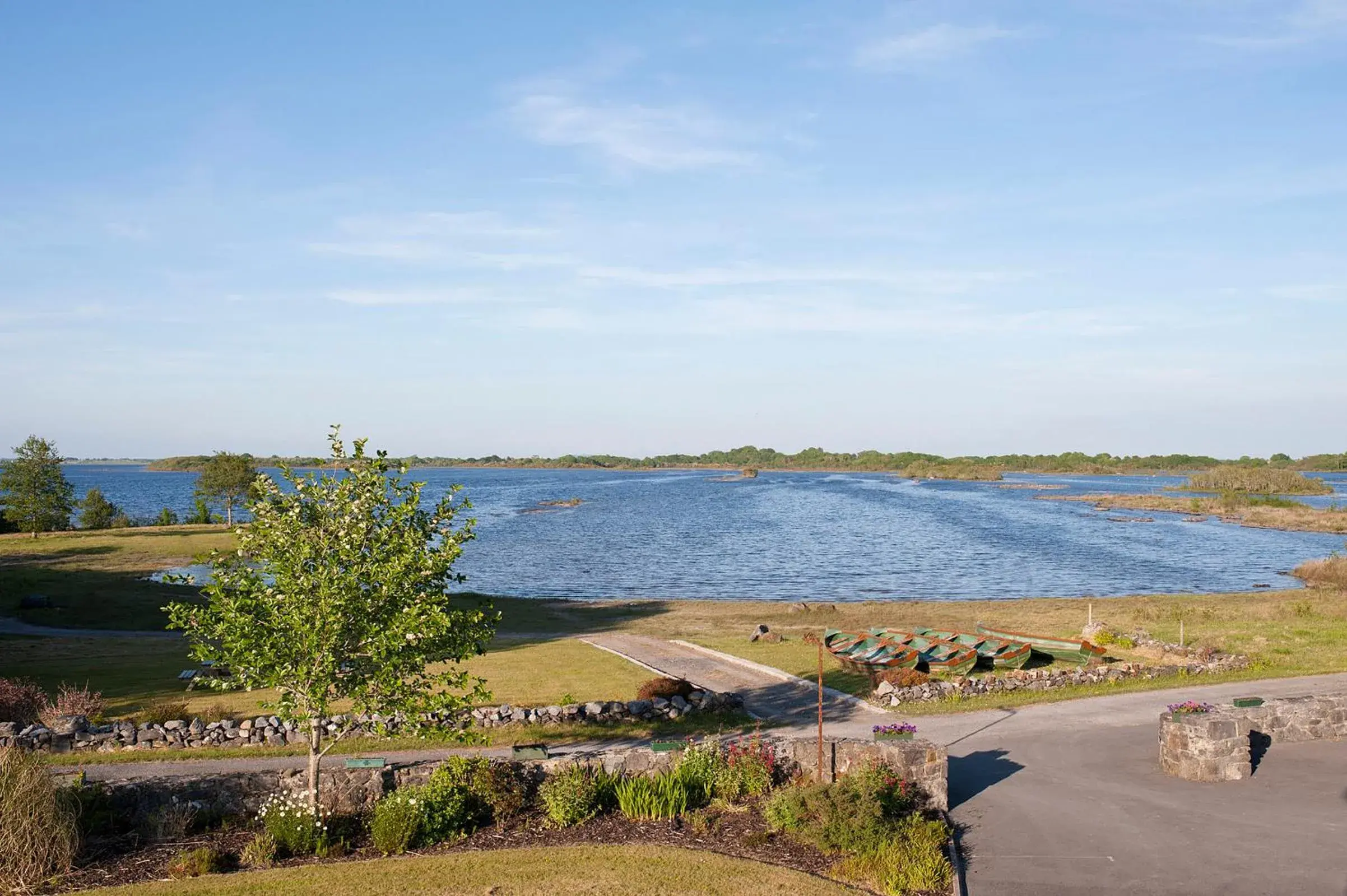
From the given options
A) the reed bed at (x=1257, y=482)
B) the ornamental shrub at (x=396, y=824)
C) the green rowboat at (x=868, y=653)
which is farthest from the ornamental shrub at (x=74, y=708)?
the reed bed at (x=1257, y=482)

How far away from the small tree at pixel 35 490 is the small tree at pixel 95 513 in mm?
4683

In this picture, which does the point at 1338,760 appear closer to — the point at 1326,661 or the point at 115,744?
the point at 1326,661

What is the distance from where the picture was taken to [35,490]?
262ft

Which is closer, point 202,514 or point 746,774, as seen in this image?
point 746,774

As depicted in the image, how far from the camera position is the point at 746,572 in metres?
74.4

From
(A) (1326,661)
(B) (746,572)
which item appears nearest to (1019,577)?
(B) (746,572)

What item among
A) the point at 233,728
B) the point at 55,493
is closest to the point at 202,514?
the point at 55,493

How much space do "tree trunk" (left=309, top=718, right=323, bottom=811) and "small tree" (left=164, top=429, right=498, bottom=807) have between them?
0.07ft

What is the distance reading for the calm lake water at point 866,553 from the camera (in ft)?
217

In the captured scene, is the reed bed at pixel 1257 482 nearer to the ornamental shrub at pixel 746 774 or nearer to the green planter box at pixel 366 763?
the ornamental shrub at pixel 746 774

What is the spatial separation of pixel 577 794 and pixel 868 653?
1750cm

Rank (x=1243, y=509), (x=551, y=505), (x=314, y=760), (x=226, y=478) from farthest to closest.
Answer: (x=551, y=505) < (x=1243, y=509) < (x=226, y=478) < (x=314, y=760)

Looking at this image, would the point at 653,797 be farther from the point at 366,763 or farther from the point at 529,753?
the point at 366,763

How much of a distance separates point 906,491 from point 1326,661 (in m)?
169
